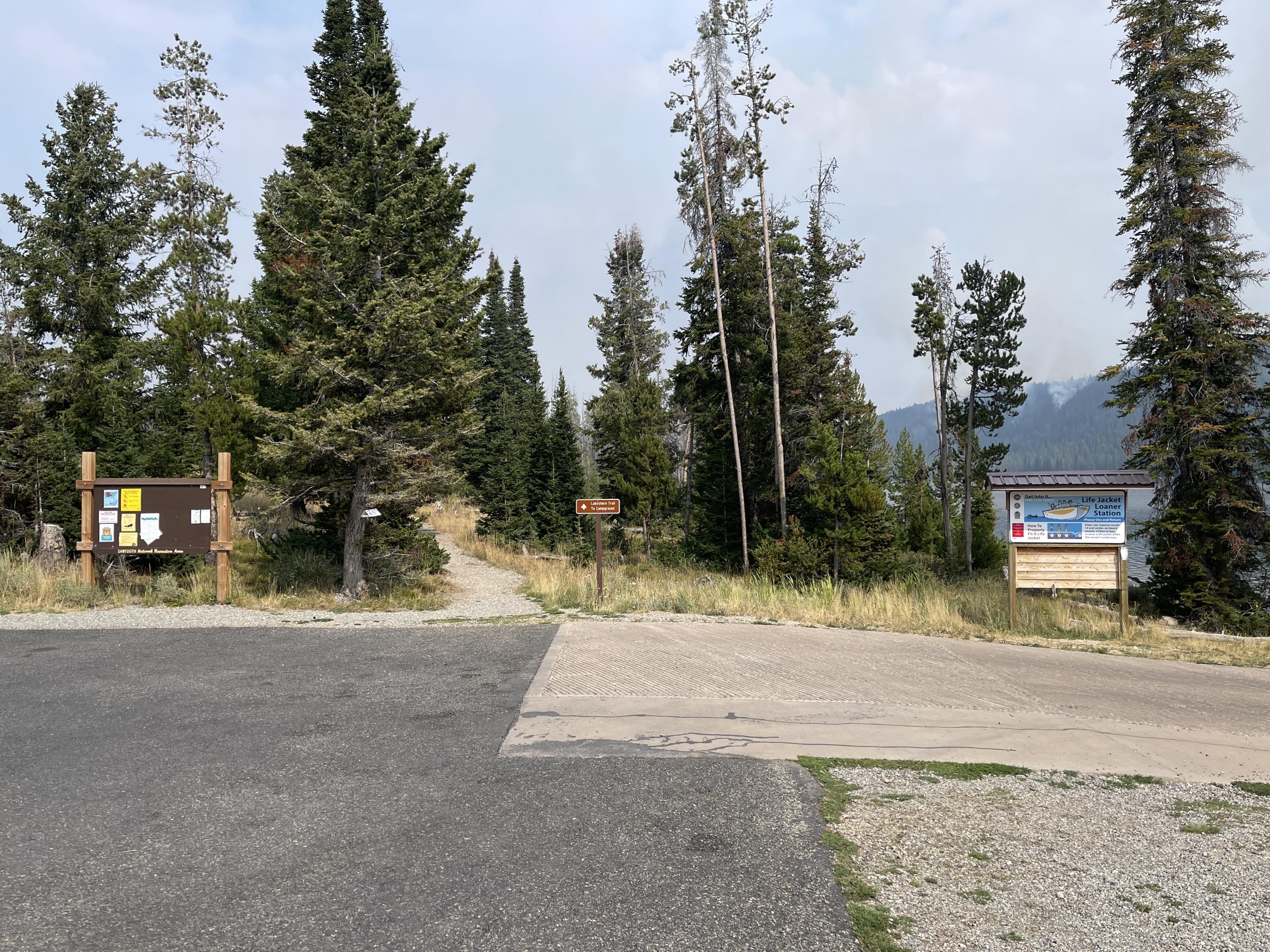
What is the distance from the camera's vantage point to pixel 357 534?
Result: 13.8 meters

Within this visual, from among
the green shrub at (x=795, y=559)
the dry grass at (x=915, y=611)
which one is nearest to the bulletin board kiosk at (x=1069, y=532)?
the dry grass at (x=915, y=611)

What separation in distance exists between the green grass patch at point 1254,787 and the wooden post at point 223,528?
528 inches

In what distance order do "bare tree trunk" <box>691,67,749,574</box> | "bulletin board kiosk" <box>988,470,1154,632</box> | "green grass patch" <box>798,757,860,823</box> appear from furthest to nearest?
"bare tree trunk" <box>691,67,749,574</box> → "bulletin board kiosk" <box>988,470,1154,632</box> → "green grass patch" <box>798,757,860,823</box>

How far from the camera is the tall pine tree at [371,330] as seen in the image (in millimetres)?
12766

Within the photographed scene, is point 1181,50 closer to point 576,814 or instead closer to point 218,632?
point 576,814

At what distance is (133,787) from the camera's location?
4.69m

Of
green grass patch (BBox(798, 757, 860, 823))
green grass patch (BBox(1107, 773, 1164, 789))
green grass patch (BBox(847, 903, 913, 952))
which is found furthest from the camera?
green grass patch (BBox(1107, 773, 1164, 789))

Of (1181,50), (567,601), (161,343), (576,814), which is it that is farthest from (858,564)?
(161,343)

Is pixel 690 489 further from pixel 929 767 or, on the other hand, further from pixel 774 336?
pixel 929 767

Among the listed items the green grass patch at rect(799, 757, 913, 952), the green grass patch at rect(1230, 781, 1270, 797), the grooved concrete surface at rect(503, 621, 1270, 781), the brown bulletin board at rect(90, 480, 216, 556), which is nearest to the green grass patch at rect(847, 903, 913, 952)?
the green grass patch at rect(799, 757, 913, 952)

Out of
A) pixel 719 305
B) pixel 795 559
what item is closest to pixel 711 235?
pixel 719 305

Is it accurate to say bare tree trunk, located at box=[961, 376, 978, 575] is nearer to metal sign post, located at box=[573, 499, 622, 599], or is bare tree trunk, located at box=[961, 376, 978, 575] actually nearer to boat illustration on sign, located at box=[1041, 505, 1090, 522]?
boat illustration on sign, located at box=[1041, 505, 1090, 522]

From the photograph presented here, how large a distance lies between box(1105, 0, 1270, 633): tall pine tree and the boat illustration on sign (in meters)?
5.68

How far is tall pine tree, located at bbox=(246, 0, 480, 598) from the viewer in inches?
503
